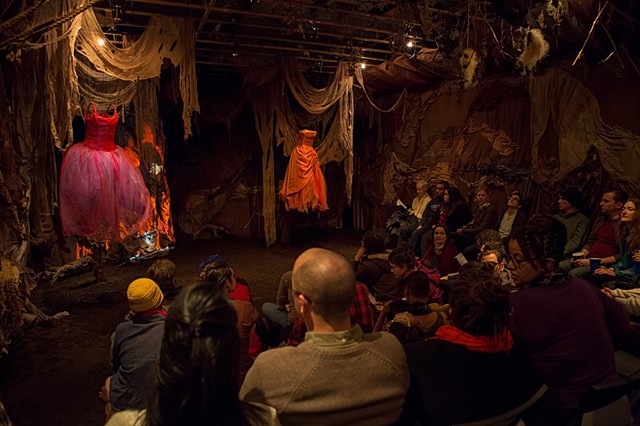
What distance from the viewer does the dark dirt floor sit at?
2840 mm

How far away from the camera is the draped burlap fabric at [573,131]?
4.51m

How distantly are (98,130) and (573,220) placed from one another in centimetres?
530

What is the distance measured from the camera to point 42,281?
18.3 feet

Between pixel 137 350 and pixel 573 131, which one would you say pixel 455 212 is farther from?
pixel 137 350

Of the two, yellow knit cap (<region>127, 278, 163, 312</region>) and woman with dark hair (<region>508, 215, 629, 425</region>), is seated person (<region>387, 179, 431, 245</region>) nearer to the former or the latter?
woman with dark hair (<region>508, 215, 629, 425</region>)

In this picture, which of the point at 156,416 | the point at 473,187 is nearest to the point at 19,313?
the point at 156,416

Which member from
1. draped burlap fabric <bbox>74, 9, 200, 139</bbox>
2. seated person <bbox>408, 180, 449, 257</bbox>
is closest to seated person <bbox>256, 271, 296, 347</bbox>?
draped burlap fabric <bbox>74, 9, 200, 139</bbox>

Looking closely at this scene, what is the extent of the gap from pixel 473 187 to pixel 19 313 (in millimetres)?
5981

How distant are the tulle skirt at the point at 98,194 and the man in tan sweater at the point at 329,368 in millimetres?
4024

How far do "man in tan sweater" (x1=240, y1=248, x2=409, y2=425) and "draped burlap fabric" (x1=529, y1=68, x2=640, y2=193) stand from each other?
14.7 ft

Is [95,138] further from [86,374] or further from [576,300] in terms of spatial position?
[576,300]

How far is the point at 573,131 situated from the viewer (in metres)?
5.04

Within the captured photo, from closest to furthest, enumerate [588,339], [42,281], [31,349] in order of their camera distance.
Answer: [588,339]
[31,349]
[42,281]

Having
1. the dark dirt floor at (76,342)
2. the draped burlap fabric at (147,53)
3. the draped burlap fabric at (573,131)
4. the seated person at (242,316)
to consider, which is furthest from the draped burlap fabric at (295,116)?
the seated person at (242,316)
